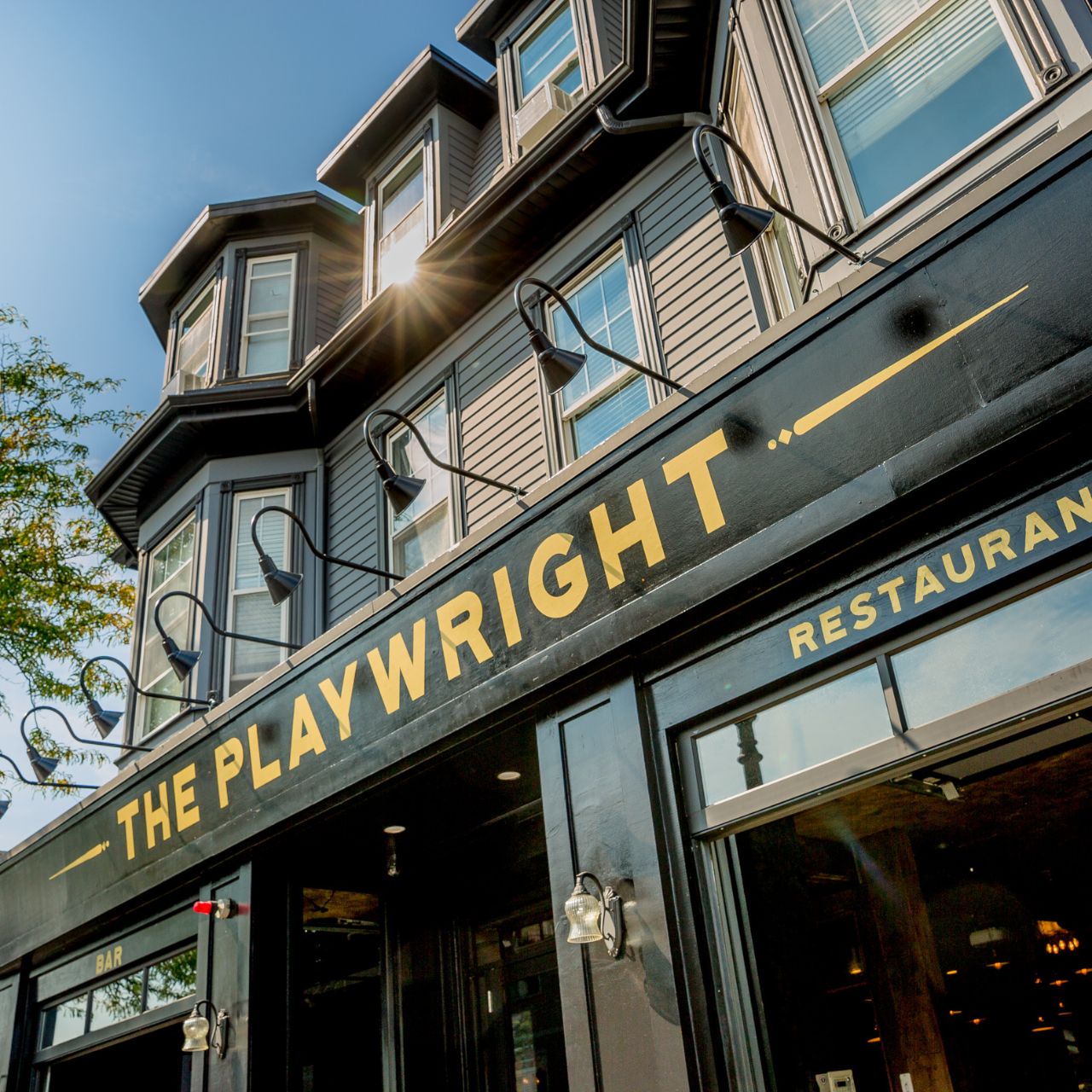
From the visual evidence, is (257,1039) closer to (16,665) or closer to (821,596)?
(821,596)

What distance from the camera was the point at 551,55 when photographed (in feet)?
35.5

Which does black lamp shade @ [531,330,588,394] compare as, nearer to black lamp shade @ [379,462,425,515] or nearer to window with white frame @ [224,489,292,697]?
black lamp shade @ [379,462,425,515]

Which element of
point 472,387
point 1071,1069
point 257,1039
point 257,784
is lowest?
point 1071,1069

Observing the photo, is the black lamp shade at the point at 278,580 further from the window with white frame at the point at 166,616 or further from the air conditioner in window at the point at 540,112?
the air conditioner in window at the point at 540,112

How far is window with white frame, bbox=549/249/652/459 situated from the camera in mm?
8492

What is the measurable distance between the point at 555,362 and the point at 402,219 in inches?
276

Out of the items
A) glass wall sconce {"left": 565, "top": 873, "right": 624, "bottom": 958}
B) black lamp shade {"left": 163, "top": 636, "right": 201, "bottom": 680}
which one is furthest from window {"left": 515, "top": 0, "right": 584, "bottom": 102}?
glass wall sconce {"left": 565, "top": 873, "right": 624, "bottom": 958}

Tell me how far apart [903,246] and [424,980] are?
21.7ft

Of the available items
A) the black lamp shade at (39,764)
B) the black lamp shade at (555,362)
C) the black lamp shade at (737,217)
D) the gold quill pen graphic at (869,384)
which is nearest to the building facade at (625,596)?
the gold quill pen graphic at (869,384)

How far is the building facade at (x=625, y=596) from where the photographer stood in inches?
168

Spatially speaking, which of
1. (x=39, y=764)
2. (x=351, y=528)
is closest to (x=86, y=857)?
(x=39, y=764)

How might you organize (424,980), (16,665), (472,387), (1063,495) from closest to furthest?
(1063,495) < (424,980) < (472,387) < (16,665)

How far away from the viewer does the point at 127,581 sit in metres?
17.1

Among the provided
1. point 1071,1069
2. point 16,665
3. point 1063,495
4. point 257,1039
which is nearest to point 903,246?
point 1063,495
